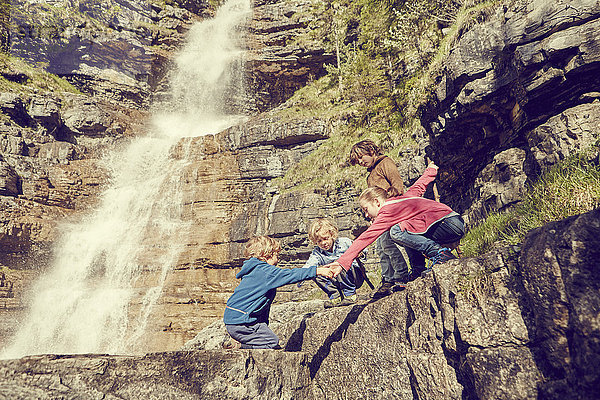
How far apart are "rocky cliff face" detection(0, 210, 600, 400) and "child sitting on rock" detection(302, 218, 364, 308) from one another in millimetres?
1096

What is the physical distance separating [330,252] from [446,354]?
2390 mm

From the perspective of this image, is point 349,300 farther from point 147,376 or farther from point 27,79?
point 27,79

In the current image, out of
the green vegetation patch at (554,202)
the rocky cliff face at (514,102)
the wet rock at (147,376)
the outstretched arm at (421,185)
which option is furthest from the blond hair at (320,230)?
the rocky cliff face at (514,102)

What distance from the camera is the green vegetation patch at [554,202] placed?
361cm

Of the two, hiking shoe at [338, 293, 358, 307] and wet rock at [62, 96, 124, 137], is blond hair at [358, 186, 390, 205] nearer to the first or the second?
hiking shoe at [338, 293, 358, 307]

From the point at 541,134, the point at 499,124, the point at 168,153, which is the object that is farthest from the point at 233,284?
the point at 541,134

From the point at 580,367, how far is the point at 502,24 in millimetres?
6620

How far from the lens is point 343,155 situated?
17656mm

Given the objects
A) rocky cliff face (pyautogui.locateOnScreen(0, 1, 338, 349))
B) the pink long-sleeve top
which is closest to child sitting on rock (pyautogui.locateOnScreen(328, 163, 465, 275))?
the pink long-sleeve top

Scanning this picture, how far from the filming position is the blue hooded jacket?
4.57 m

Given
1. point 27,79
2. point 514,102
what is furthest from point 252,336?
point 27,79

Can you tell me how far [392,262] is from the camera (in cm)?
513

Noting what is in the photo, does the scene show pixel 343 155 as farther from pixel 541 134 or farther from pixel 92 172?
pixel 92 172

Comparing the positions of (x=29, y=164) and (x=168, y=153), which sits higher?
(x=168, y=153)
